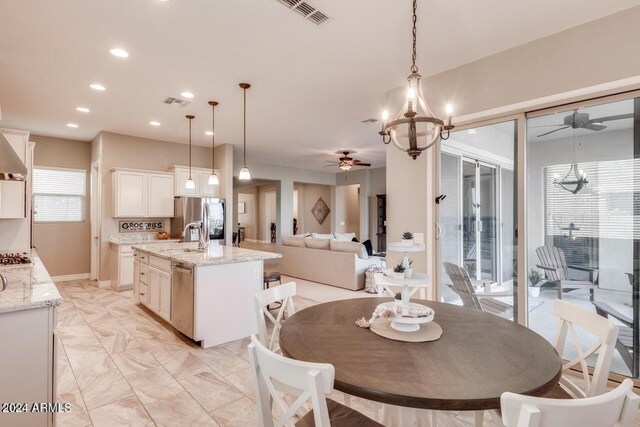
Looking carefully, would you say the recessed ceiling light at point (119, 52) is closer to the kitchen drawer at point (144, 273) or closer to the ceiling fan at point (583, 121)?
Answer: the kitchen drawer at point (144, 273)

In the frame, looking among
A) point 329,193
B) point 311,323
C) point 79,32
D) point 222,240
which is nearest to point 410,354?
point 311,323

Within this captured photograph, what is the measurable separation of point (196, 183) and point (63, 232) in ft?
8.83

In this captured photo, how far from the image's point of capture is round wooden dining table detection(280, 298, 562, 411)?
3.45 ft

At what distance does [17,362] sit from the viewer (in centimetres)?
160

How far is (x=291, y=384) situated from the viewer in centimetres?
102

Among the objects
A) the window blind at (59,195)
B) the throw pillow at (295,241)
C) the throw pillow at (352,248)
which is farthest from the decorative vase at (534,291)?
the window blind at (59,195)

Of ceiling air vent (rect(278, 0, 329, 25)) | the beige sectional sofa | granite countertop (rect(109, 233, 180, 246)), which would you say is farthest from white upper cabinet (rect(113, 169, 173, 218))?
ceiling air vent (rect(278, 0, 329, 25))

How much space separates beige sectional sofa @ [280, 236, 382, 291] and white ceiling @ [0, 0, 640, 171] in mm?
2442

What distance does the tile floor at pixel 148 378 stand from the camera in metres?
2.17

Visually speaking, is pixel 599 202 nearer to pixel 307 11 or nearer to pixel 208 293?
pixel 307 11

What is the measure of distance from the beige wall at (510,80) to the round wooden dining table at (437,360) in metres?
1.85

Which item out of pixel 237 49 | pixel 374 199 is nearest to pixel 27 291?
pixel 237 49

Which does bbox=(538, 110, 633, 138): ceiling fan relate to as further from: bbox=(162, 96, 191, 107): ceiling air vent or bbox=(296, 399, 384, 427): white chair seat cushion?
bbox=(162, 96, 191, 107): ceiling air vent

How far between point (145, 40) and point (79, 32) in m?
0.50
